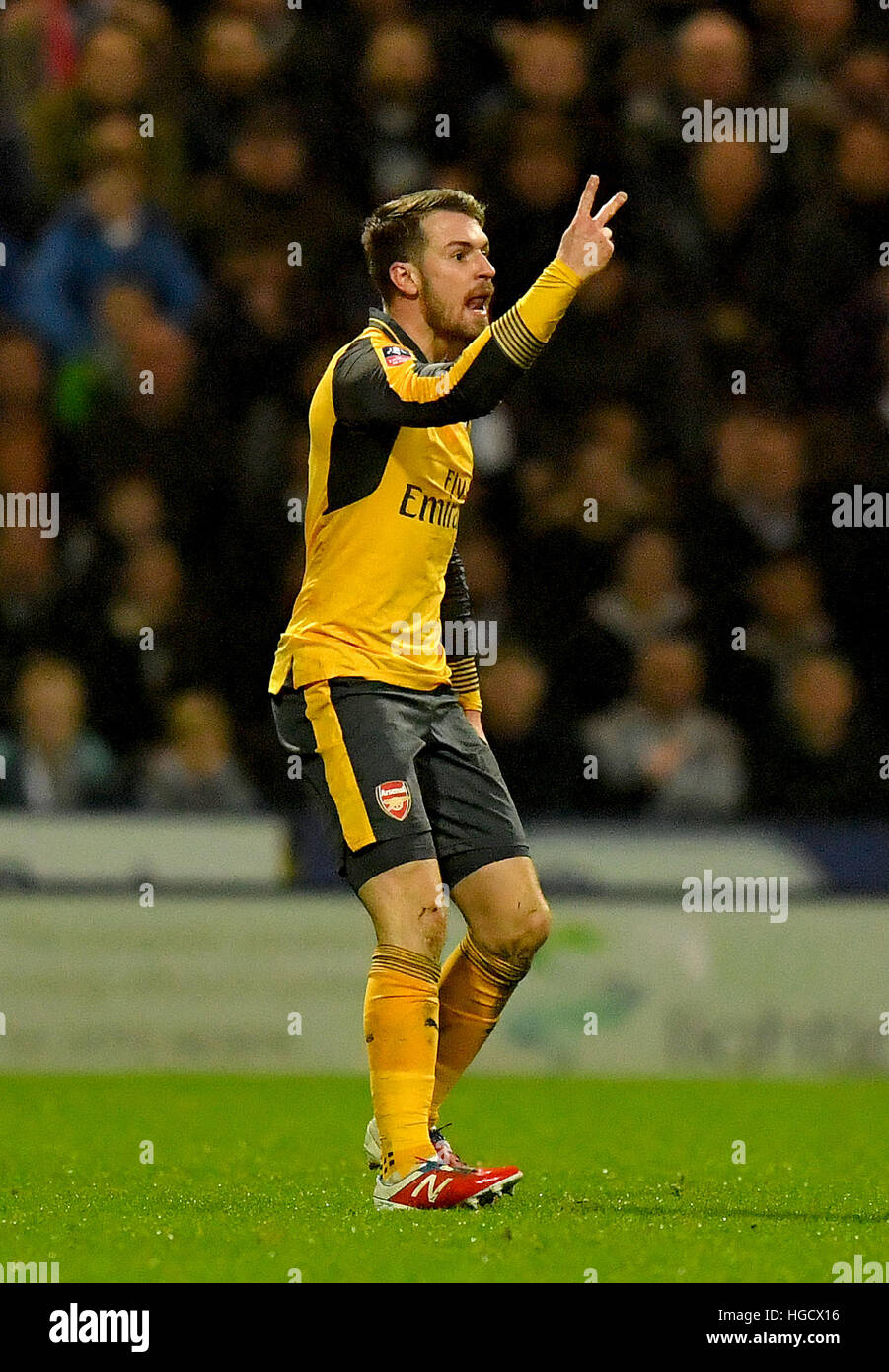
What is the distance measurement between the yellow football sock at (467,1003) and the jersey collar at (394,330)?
1487 millimetres

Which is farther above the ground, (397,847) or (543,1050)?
(397,847)

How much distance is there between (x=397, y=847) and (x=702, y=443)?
5.58 meters

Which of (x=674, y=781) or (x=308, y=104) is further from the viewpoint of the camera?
(x=308, y=104)

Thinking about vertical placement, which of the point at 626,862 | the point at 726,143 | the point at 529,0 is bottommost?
the point at 626,862

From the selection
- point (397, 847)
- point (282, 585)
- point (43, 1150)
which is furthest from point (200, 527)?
point (397, 847)

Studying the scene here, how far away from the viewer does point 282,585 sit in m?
9.67

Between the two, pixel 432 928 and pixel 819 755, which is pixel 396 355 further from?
pixel 819 755

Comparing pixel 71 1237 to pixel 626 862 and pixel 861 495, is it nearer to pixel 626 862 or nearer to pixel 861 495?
pixel 626 862

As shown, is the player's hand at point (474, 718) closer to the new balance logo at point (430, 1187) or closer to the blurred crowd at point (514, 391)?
the new balance logo at point (430, 1187)

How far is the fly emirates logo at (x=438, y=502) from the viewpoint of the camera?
508 cm

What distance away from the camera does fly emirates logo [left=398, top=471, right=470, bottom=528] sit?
5.08 m

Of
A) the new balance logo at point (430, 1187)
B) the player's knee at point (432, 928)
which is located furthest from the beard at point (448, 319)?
the new balance logo at point (430, 1187)

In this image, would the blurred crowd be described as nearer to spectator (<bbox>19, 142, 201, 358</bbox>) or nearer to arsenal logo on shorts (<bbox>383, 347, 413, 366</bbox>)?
spectator (<bbox>19, 142, 201, 358</bbox>)

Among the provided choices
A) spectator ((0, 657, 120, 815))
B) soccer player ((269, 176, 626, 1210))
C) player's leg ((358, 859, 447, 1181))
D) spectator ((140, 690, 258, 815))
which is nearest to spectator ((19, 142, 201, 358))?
spectator ((0, 657, 120, 815))
